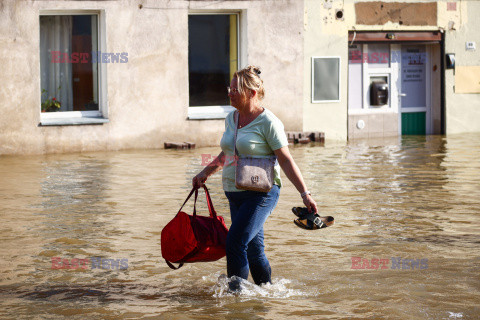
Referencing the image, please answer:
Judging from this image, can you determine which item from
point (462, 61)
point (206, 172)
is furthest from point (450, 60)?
point (206, 172)

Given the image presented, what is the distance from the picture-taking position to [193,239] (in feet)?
18.4

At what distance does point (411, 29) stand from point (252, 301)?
594 inches

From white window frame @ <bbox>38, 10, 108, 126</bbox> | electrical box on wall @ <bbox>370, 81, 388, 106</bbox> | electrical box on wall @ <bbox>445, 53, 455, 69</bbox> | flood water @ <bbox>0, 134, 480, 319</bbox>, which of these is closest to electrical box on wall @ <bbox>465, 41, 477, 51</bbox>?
electrical box on wall @ <bbox>445, 53, 455, 69</bbox>

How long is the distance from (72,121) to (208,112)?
118 inches

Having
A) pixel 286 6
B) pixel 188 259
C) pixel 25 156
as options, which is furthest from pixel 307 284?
pixel 286 6

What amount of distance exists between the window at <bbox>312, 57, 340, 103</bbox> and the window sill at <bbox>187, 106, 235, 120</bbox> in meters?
2.12

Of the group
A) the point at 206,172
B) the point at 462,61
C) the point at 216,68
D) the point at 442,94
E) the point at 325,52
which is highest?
the point at 325,52

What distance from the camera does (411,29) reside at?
65.1 ft

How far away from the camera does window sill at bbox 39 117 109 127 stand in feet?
53.2

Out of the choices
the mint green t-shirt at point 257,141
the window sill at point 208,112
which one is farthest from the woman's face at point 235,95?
the window sill at point 208,112

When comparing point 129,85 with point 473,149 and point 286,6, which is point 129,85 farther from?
point 473,149

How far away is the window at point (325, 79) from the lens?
1881 cm

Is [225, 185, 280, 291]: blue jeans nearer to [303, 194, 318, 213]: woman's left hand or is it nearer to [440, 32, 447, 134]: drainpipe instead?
[303, 194, 318, 213]: woman's left hand

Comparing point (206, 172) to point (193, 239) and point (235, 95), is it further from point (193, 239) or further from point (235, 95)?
point (235, 95)
